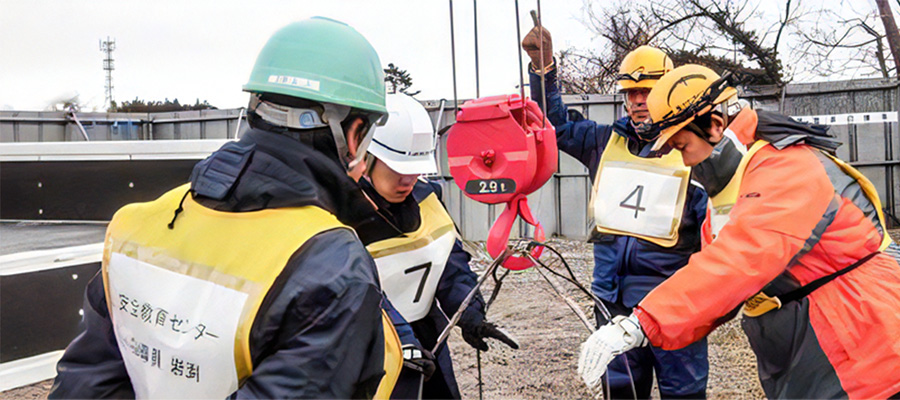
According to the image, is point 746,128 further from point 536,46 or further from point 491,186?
point 536,46

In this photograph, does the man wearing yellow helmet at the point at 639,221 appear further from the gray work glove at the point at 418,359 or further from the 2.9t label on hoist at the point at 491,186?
the gray work glove at the point at 418,359

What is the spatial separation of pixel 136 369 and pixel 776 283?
1.83m

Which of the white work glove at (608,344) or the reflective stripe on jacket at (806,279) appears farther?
the white work glove at (608,344)

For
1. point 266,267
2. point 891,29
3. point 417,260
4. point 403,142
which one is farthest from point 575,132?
point 891,29

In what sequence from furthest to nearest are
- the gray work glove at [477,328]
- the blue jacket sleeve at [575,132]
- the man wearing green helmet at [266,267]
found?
the blue jacket sleeve at [575,132] → the gray work glove at [477,328] → the man wearing green helmet at [266,267]

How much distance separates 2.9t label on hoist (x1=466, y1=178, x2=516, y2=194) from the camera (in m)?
2.55

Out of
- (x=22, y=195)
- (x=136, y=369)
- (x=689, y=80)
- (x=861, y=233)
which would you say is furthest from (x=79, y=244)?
(x=861, y=233)

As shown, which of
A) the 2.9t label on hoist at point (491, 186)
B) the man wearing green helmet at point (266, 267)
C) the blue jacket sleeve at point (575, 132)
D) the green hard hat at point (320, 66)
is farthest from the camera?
the blue jacket sleeve at point (575, 132)

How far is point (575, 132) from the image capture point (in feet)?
12.0

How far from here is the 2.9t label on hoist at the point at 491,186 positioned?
2551mm

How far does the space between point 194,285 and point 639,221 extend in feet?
7.88

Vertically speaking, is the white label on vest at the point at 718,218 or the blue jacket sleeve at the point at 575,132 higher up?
the blue jacket sleeve at the point at 575,132

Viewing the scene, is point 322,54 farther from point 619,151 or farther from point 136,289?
point 619,151

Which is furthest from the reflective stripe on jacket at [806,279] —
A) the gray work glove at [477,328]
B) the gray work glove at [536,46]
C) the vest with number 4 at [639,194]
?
the gray work glove at [536,46]
